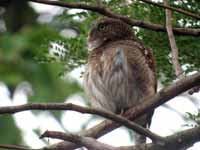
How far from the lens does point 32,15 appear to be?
1058cm

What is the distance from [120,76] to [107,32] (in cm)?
54

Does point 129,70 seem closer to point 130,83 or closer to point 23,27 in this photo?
point 130,83

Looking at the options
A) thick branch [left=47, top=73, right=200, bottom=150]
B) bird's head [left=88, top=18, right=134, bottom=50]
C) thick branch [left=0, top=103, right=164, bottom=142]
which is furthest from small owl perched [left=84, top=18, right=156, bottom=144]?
thick branch [left=0, top=103, right=164, bottom=142]

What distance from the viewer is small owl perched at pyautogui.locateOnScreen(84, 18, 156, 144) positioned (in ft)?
17.3

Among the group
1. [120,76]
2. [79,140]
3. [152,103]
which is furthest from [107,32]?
[79,140]

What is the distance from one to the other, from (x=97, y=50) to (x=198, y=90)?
1.67 metres

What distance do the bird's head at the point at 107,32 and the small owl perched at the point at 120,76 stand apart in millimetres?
54

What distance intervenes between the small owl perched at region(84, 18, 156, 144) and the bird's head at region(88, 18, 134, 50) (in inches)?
2.1

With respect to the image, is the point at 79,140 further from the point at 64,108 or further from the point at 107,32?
the point at 107,32

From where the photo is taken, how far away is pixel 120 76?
5.25 m

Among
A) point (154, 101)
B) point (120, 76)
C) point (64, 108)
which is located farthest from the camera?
point (120, 76)

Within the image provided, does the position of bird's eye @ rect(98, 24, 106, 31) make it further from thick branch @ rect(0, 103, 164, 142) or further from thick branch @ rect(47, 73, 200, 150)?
thick branch @ rect(0, 103, 164, 142)

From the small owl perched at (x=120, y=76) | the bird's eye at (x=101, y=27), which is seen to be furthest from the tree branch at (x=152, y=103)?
the bird's eye at (x=101, y=27)

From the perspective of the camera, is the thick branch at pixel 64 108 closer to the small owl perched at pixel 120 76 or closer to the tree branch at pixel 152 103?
the tree branch at pixel 152 103
